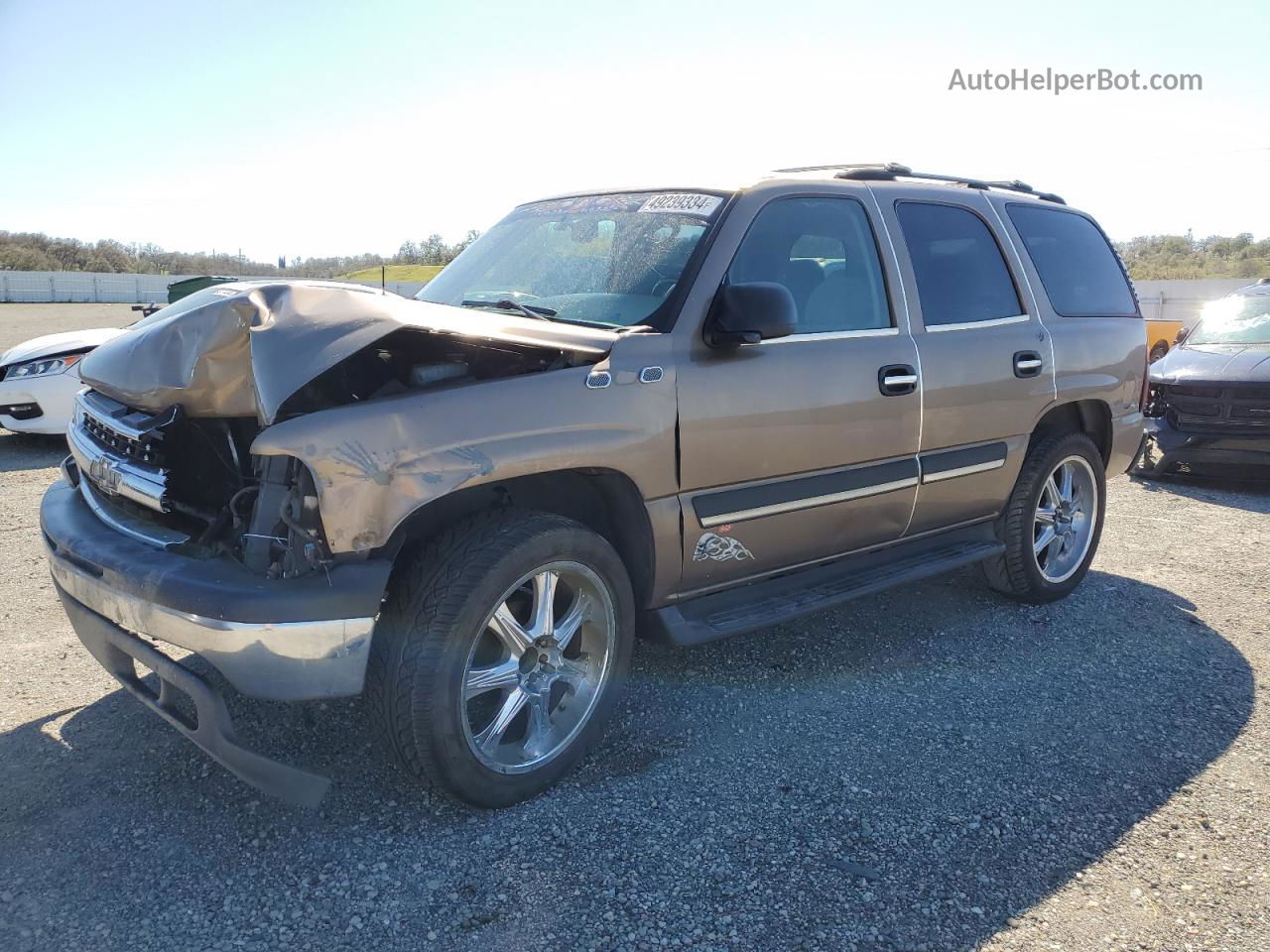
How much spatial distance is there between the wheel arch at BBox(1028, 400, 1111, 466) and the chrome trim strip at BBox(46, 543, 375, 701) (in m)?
3.59

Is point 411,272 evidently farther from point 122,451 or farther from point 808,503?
point 808,503

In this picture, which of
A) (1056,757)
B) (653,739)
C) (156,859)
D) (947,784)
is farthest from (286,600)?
(1056,757)

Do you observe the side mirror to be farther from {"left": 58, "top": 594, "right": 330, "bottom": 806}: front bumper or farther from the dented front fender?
{"left": 58, "top": 594, "right": 330, "bottom": 806}: front bumper

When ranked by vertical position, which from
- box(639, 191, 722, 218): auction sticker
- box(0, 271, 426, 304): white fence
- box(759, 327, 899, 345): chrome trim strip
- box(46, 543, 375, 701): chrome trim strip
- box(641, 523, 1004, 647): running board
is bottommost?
box(641, 523, 1004, 647): running board

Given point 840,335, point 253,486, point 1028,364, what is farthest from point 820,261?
point 253,486

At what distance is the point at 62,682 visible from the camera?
12.3 ft

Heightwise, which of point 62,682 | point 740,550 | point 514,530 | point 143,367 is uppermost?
point 143,367

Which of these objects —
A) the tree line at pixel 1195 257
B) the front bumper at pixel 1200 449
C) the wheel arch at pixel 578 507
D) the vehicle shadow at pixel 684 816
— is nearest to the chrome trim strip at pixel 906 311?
the vehicle shadow at pixel 684 816

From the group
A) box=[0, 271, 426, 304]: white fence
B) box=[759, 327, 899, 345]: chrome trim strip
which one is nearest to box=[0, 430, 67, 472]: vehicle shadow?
box=[759, 327, 899, 345]: chrome trim strip

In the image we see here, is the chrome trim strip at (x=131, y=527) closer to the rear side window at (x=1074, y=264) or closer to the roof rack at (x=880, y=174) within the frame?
the roof rack at (x=880, y=174)

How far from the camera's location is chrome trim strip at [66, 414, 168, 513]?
285 centimetres

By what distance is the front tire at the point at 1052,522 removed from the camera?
4.81 metres

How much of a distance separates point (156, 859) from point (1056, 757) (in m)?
2.95

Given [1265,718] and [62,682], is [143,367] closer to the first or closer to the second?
[62,682]
